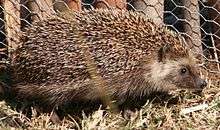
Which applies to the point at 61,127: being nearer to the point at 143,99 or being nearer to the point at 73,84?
the point at 73,84

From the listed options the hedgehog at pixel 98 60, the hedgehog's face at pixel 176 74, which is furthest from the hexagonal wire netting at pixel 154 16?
the hedgehog's face at pixel 176 74

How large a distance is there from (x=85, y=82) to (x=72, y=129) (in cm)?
36

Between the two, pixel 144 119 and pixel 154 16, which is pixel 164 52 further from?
pixel 154 16

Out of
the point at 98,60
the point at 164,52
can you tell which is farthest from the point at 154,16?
the point at 98,60

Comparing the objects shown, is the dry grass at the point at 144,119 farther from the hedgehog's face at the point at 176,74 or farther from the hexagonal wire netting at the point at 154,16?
the hexagonal wire netting at the point at 154,16

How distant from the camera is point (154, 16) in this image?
17.6 feet

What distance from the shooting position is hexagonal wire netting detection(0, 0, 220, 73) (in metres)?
5.33

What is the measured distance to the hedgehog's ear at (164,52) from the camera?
4738mm

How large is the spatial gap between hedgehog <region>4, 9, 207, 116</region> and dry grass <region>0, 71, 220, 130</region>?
0.43 feet

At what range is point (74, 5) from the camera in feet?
17.3

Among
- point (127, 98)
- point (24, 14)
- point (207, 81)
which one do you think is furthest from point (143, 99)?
point (24, 14)

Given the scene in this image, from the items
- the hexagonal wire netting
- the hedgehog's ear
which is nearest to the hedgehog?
the hedgehog's ear

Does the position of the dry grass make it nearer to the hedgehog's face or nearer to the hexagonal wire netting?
the hedgehog's face

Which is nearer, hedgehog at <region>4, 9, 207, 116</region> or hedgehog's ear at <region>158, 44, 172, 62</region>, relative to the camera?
hedgehog at <region>4, 9, 207, 116</region>
